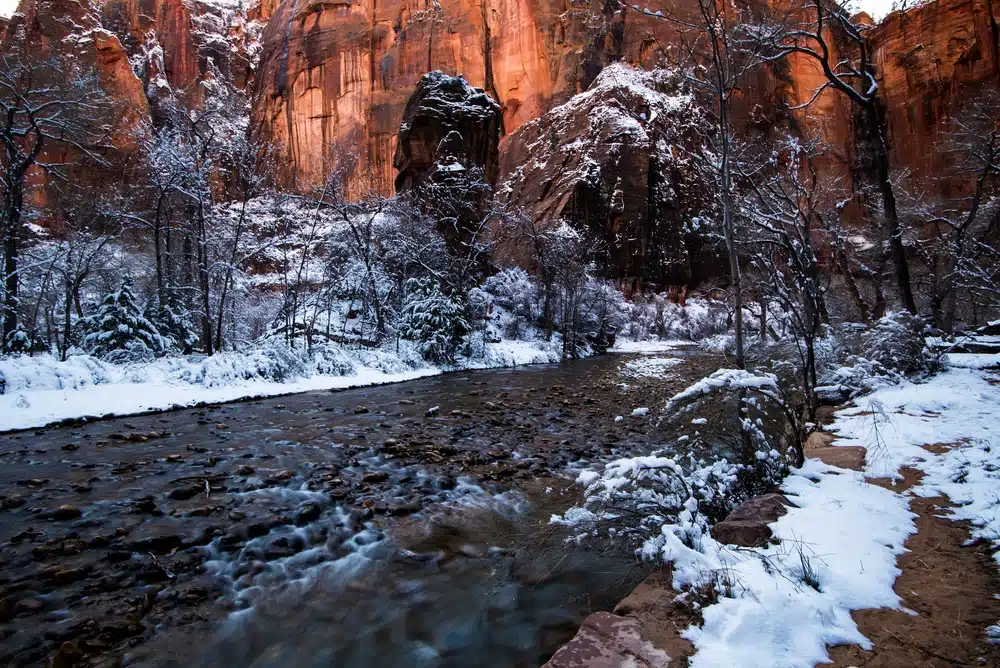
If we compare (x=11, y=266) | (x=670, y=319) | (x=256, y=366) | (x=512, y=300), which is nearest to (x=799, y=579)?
(x=256, y=366)

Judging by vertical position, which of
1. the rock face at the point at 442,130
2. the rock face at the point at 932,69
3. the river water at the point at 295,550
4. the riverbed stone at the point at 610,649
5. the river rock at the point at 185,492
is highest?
the rock face at the point at 932,69

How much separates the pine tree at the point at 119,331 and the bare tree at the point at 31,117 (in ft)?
5.14

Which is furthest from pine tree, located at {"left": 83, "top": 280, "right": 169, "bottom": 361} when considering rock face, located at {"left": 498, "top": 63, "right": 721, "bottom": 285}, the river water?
rock face, located at {"left": 498, "top": 63, "right": 721, "bottom": 285}

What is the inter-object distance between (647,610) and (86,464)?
22.4 ft

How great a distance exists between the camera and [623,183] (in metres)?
52.9

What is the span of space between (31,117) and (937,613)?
61.3ft

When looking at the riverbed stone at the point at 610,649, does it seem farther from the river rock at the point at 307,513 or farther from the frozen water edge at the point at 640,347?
the frozen water edge at the point at 640,347

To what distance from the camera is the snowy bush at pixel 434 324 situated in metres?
18.3

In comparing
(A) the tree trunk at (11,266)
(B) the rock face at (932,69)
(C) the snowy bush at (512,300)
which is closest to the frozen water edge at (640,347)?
(C) the snowy bush at (512,300)

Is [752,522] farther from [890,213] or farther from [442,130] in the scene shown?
[442,130]

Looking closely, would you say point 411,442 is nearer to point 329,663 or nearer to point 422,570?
point 422,570

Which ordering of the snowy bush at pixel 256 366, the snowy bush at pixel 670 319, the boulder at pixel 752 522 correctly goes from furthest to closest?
the snowy bush at pixel 670 319, the snowy bush at pixel 256 366, the boulder at pixel 752 522

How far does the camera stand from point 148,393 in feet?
32.7

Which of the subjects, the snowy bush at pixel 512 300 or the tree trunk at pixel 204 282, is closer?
the tree trunk at pixel 204 282
